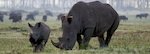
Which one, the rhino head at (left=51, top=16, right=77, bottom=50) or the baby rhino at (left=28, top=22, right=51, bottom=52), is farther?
the baby rhino at (left=28, top=22, right=51, bottom=52)

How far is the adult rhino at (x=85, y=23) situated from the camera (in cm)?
1852

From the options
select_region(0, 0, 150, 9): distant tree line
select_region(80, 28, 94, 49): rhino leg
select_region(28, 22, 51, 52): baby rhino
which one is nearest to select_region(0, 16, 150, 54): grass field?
select_region(80, 28, 94, 49): rhino leg

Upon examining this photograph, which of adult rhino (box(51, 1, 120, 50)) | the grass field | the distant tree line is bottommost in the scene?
the distant tree line

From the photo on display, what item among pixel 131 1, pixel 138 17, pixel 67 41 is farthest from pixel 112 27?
pixel 131 1

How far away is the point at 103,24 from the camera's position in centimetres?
2169

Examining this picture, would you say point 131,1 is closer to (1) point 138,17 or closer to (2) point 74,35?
(1) point 138,17

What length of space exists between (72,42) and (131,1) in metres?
163

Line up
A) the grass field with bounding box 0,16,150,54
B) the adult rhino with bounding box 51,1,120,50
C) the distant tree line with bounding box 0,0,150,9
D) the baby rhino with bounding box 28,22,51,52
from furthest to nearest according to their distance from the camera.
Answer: the distant tree line with bounding box 0,0,150,9
the baby rhino with bounding box 28,22,51,52
the adult rhino with bounding box 51,1,120,50
the grass field with bounding box 0,16,150,54

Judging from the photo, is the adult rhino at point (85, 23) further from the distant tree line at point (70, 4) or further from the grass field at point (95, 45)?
the distant tree line at point (70, 4)

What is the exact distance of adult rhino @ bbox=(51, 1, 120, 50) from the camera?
1852cm

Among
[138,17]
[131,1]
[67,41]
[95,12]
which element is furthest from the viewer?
[131,1]

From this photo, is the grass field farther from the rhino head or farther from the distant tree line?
the distant tree line

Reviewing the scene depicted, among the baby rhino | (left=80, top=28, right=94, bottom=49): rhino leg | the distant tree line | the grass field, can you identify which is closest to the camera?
the grass field

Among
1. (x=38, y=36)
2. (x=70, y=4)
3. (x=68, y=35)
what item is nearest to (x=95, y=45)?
(x=38, y=36)
